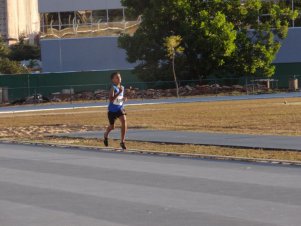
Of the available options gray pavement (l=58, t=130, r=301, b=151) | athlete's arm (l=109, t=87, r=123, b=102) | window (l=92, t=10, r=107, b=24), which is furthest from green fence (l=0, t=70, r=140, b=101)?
athlete's arm (l=109, t=87, r=123, b=102)

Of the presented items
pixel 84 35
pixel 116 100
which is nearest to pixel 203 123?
pixel 116 100

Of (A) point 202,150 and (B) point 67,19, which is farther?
(B) point 67,19

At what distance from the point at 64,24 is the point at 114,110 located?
4876 cm

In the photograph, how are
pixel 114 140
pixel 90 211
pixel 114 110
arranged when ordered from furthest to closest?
pixel 114 140 < pixel 114 110 < pixel 90 211

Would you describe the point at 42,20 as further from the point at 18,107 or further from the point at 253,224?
the point at 253,224

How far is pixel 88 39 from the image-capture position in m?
67.1

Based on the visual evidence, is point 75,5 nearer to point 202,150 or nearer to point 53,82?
point 53,82

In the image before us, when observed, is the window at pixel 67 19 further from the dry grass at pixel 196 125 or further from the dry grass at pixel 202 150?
the dry grass at pixel 202 150

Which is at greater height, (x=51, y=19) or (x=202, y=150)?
(x=51, y=19)

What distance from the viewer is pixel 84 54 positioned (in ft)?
221

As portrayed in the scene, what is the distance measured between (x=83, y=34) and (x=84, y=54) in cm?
183

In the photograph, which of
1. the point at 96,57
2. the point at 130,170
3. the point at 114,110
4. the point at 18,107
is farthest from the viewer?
the point at 96,57

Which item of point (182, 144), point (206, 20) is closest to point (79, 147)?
point (182, 144)

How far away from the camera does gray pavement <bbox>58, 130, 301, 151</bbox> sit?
1905 centimetres
